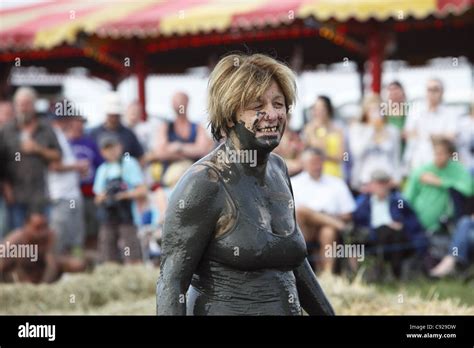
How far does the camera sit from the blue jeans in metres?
10.4

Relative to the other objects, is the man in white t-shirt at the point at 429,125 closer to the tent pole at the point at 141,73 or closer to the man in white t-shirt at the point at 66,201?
the man in white t-shirt at the point at 66,201

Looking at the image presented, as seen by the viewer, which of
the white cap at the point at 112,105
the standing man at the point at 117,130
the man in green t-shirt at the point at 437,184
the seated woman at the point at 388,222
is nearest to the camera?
the seated woman at the point at 388,222

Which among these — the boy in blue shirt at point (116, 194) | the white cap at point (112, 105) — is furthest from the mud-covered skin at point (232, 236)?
the white cap at point (112, 105)

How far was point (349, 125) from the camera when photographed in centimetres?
1155

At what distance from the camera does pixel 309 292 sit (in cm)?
502

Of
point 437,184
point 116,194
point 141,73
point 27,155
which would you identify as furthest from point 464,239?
point 141,73

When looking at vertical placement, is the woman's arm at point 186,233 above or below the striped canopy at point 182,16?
below

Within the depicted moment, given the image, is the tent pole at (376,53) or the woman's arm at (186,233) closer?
the woman's arm at (186,233)

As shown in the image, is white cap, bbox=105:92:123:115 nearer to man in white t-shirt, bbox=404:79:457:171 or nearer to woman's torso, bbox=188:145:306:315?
man in white t-shirt, bbox=404:79:457:171

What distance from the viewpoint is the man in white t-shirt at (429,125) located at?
437 inches

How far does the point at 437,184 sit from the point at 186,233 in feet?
22.7

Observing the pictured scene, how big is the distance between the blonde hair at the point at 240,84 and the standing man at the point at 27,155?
24.0ft
